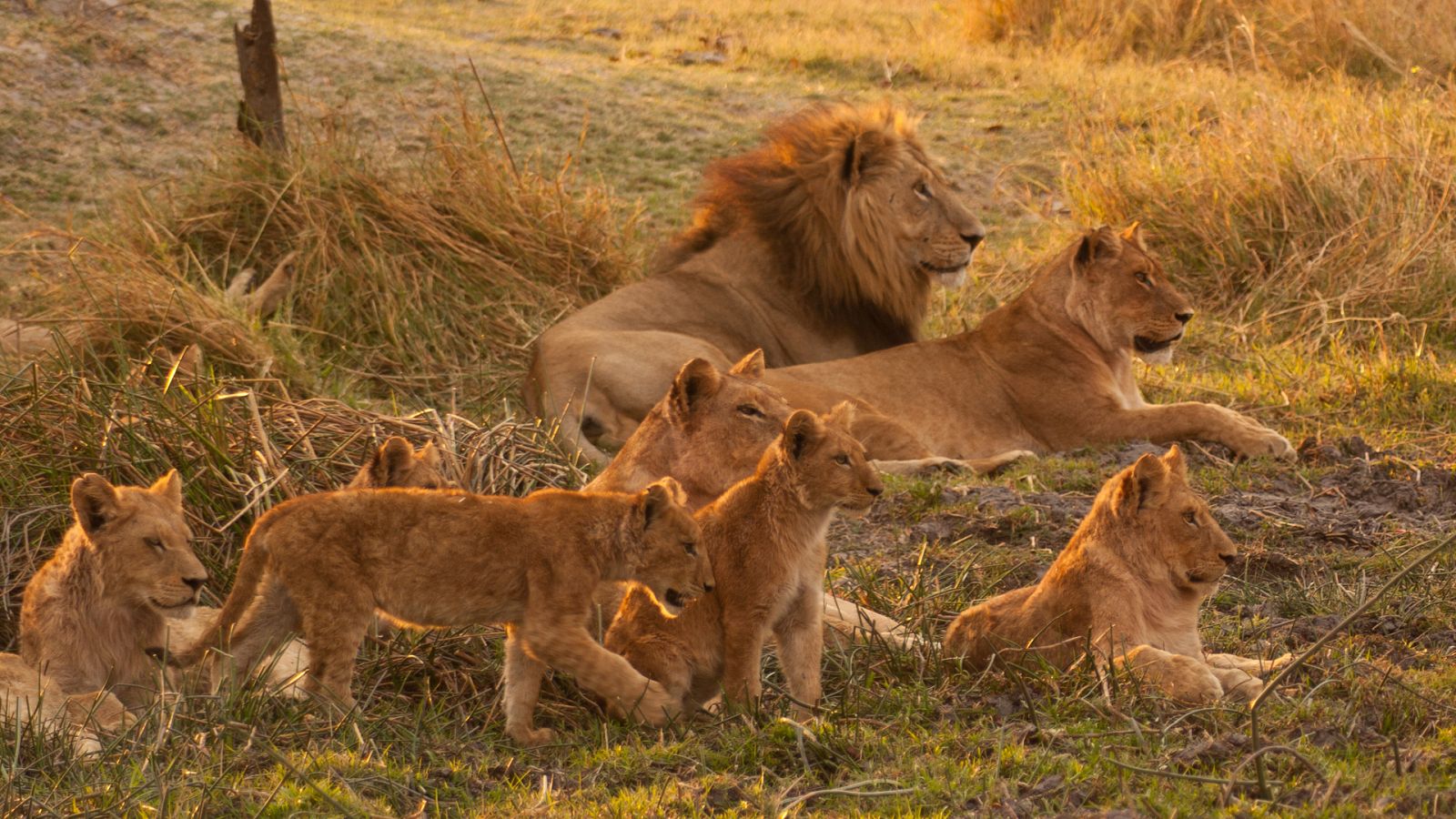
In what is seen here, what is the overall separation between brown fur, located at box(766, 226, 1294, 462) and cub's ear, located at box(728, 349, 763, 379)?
239 cm

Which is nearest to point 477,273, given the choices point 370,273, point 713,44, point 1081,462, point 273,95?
point 370,273

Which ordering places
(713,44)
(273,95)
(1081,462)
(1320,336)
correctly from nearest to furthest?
1. (1081,462)
2. (1320,336)
3. (273,95)
4. (713,44)

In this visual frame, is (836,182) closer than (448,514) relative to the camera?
No

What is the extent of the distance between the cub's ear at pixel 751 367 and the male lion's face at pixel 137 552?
1725 millimetres

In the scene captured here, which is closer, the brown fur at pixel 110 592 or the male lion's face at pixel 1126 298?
the brown fur at pixel 110 592

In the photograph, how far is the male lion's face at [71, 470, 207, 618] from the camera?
479 centimetres

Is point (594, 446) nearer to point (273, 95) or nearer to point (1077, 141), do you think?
point (273, 95)

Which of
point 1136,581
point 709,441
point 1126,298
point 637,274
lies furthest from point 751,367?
point 637,274

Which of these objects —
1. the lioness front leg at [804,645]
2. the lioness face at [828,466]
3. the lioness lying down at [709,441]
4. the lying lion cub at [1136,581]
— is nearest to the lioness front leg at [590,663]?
the lioness front leg at [804,645]

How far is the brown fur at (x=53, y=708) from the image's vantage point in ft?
14.3

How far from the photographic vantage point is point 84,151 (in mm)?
12625

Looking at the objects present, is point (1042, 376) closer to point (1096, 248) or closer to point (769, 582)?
point (1096, 248)

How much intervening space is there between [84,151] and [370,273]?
4198 millimetres

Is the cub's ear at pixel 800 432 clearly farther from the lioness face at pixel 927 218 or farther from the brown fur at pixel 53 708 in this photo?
the lioness face at pixel 927 218
